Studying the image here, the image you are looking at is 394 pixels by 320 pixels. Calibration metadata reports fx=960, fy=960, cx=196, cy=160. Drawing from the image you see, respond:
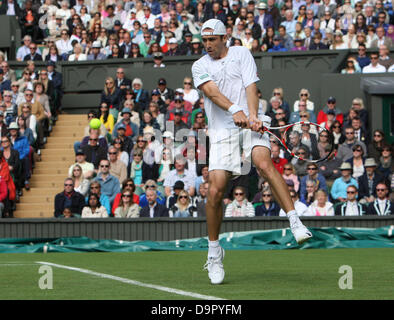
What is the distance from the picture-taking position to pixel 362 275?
8953mm

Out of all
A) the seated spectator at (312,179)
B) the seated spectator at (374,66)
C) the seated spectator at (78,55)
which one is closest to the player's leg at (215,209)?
the seated spectator at (312,179)

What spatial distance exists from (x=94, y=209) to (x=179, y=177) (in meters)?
1.96

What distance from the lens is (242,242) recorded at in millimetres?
15641

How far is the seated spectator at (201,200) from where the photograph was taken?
17.4 metres

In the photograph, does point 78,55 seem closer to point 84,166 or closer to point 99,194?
point 84,166

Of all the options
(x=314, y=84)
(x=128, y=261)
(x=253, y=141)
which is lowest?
(x=128, y=261)

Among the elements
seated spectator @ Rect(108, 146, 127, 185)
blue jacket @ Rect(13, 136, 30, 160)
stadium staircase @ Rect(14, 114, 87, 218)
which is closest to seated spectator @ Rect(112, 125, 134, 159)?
seated spectator @ Rect(108, 146, 127, 185)

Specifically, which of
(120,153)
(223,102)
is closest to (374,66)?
(120,153)

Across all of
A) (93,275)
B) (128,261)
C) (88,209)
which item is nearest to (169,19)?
(88,209)

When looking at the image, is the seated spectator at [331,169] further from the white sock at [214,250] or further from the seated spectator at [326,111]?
the white sock at [214,250]

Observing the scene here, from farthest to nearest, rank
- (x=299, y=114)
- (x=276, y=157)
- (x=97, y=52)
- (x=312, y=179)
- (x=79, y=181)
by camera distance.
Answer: (x=97, y=52) < (x=299, y=114) < (x=79, y=181) < (x=276, y=157) < (x=312, y=179)
